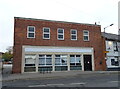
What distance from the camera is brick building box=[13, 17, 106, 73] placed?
20172 millimetres

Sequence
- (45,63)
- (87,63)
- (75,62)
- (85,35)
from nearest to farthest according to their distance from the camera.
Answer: (45,63) < (75,62) < (87,63) < (85,35)

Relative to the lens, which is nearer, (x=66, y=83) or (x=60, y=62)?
(x=66, y=83)

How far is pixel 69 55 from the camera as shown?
22.3 meters

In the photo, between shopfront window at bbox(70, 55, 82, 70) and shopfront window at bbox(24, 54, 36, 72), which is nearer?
shopfront window at bbox(24, 54, 36, 72)

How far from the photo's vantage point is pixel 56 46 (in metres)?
21.8

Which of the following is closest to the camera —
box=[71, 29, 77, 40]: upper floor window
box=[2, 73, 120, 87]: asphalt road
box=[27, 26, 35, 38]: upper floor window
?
box=[2, 73, 120, 87]: asphalt road

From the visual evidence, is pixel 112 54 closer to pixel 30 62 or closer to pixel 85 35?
pixel 85 35

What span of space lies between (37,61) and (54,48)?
2.99 meters

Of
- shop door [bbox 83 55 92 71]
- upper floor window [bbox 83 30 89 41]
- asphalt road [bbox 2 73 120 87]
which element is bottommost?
asphalt road [bbox 2 73 120 87]

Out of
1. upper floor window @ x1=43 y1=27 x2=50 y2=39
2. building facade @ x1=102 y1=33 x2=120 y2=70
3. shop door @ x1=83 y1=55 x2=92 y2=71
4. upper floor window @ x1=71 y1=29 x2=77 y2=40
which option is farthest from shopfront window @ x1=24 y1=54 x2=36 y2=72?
building facade @ x1=102 y1=33 x2=120 y2=70

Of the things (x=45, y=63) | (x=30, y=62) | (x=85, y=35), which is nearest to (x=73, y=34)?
(x=85, y=35)

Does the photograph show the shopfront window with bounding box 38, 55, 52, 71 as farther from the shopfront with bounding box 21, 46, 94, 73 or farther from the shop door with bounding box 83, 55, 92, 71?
the shop door with bounding box 83, 55, 92, 71

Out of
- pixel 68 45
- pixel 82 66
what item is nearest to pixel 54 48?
pixel 68 45

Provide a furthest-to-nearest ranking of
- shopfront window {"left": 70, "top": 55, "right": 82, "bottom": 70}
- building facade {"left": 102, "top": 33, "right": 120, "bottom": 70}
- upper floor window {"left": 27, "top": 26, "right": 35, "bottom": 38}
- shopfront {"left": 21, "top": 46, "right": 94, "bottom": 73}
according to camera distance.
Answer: building facade {"left": 102, "top": 33, "right": 120, "bottom": 70}
shopfront window {"left": 70, "top": 55, "right": 82, "bottom": 70}
upper floor window {"left": 27, "top": 26, "right": 35, "bottom": 38}
shopfront {"left": 21, "top": 46, "right": 94, "bottom": 73}
